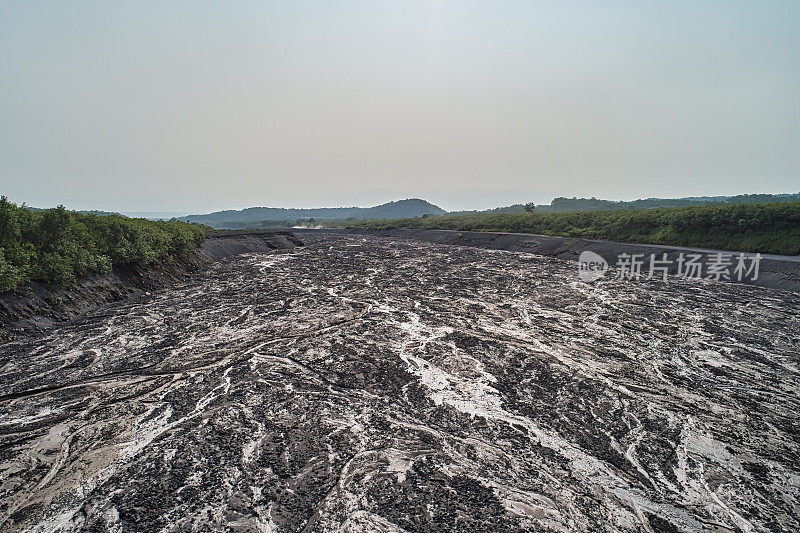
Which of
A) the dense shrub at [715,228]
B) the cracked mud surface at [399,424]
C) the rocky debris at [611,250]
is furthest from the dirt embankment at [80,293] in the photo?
the dense shrub at [715,228]

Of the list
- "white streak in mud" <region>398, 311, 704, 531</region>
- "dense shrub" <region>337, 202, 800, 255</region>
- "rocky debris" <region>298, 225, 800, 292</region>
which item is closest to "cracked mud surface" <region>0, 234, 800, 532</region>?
"white streak in mud" <region>398, 311, 704, 531</region>

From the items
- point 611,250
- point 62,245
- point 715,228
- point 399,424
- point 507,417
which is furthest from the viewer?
point 611,250

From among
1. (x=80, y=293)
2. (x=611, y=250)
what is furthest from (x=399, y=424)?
(x=611, y=250)

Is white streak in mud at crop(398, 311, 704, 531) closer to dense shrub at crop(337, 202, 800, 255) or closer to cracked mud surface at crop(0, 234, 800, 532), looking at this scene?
cracked mud surface at crop(0, 234, 800, 532)

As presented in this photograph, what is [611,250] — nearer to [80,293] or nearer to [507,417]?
[507,417]

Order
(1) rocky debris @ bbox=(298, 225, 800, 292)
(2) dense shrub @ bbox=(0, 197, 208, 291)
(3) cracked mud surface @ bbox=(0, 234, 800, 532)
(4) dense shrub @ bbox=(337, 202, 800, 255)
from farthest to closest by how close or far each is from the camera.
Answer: (4) dense shrub @ bbox=(337, 202, 800, 255)
(1) rocky debris @ bbox=(298, 225, 800, 292)
(2) dense shrub @ bbox=(0, 197, 208, 291)
(3) cracked mud surface @ bbox=(0, 234, 800, 532)
